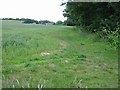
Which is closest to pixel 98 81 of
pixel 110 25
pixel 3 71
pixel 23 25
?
pixel 3 71

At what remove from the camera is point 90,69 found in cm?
1094

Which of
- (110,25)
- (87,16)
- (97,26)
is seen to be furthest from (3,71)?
(87,16)

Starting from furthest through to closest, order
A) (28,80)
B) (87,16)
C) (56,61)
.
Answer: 1. (87,16)
2. (56,61)
3. (28,80)

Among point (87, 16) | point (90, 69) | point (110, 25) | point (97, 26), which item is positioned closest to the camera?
point (90, 69)

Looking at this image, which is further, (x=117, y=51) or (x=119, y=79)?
(x=117, y=51)

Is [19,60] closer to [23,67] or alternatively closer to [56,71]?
[23,67]

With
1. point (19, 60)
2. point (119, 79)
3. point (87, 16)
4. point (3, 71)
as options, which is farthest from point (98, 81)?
point (87, 16)

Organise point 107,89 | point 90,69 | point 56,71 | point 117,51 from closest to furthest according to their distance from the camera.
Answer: point 107,89
point 56,71
point 90,69
point 117,51

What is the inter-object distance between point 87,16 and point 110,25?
10.8m

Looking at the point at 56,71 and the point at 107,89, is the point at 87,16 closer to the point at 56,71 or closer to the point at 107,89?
the point at 56,71

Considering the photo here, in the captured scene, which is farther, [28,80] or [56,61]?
[56,61]

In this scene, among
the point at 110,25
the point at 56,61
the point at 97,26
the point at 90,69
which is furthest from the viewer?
the point at 97,26

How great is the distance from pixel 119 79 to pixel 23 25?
55.7 m

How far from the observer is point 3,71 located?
31.2ft
